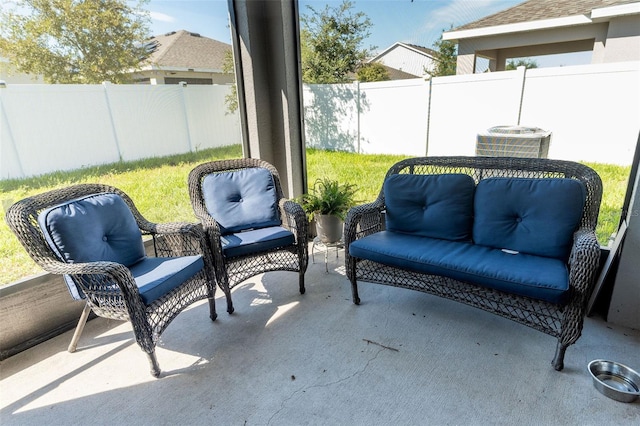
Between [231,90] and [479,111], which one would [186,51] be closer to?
[231,90]

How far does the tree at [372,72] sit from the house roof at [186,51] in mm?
1205

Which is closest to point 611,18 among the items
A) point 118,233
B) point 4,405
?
point 118,233

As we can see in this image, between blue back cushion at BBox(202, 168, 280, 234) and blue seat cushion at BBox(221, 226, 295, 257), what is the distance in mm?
90

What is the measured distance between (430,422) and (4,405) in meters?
1.99

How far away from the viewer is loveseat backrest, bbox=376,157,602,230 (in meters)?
1.96

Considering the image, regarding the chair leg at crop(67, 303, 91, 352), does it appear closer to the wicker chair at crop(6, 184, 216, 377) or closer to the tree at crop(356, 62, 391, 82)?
the wicker chair at crop(6, 184, 216, 377)

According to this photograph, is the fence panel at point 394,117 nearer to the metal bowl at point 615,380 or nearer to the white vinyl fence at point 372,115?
the white vinyl fence at point 372,115

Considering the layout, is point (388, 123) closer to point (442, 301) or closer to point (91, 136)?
point (442, 301)

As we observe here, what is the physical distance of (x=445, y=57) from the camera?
2656mm

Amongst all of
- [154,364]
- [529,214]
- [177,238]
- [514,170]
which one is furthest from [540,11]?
[154,364]

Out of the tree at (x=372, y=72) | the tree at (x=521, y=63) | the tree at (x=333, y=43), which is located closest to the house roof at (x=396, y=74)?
the tree at (x=372, y=72)

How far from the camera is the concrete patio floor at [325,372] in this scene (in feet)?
5.07

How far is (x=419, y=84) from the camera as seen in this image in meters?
2.85

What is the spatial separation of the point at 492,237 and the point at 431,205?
425 mm
